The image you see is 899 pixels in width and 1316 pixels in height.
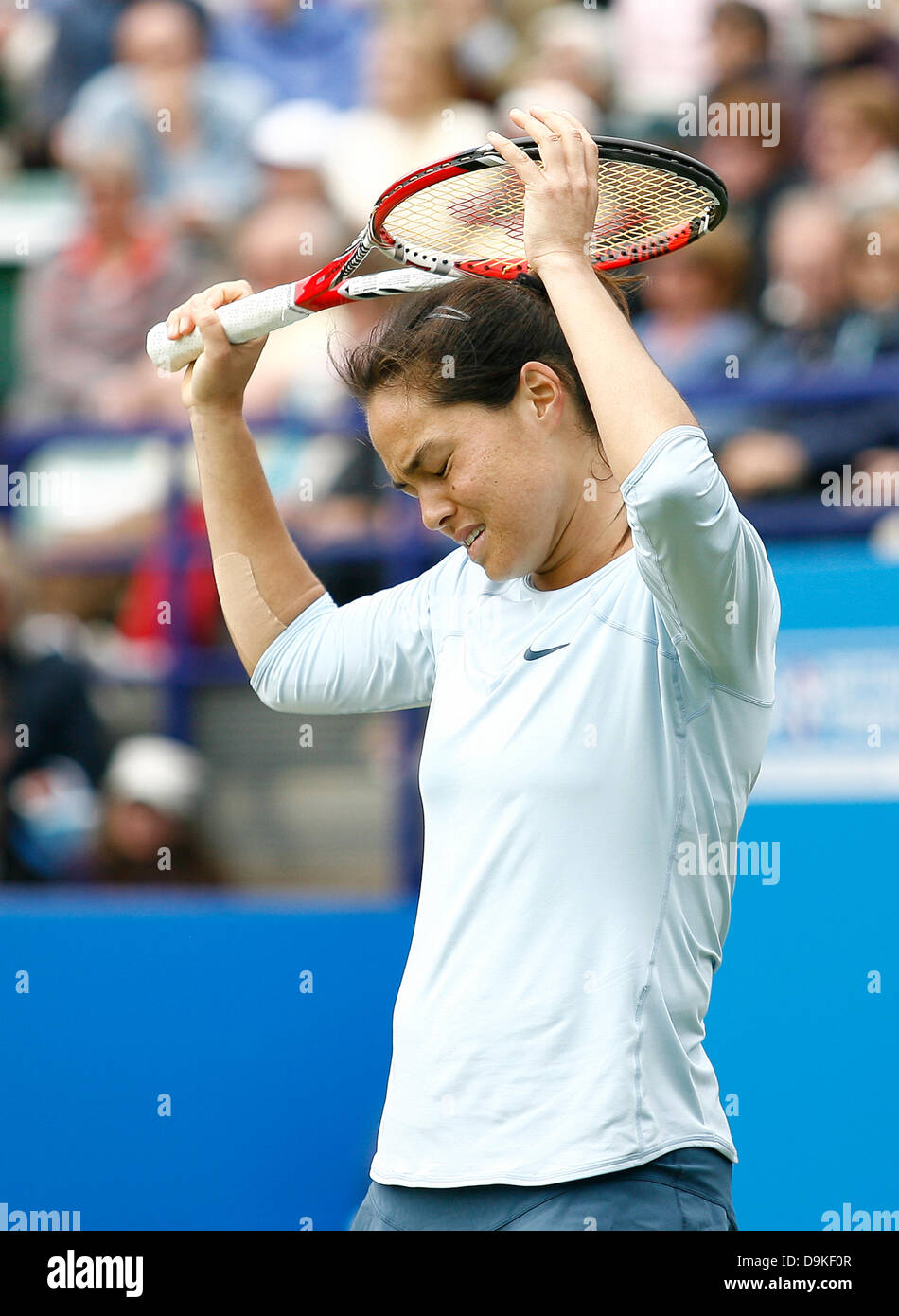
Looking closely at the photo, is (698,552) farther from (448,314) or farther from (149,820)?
(149,820)

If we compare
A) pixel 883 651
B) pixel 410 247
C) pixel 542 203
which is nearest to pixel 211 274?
pixel 883 651

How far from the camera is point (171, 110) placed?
21.4 ft

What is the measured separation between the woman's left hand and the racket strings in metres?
0.32

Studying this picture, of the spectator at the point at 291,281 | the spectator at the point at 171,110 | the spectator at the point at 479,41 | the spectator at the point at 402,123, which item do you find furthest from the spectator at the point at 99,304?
the spectator at the point at 479,41

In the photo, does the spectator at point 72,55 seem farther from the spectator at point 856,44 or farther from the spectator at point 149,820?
the spectator at point 149,820

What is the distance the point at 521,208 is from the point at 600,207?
0.52 ft

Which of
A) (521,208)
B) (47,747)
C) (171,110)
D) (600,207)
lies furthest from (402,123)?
(600,207)

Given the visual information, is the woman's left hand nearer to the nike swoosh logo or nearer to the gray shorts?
the nike swoosh logo

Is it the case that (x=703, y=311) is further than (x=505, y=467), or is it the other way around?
(x=703, y=311)

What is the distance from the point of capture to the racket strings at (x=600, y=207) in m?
2.17

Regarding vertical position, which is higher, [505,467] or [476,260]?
[476,260]

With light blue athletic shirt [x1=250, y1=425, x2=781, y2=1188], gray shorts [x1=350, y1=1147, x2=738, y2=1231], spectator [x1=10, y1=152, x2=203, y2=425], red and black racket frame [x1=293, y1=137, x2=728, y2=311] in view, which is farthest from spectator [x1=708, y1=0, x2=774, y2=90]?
gray shorts [x1=350, y1=1147, x2=738, y2=1231]

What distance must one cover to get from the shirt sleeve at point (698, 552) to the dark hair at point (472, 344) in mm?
324

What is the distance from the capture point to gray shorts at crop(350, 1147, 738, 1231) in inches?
66.6
